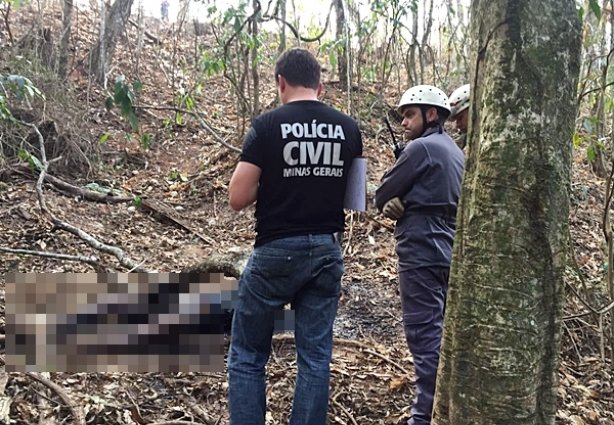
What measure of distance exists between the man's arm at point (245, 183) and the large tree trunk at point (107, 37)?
8483mm

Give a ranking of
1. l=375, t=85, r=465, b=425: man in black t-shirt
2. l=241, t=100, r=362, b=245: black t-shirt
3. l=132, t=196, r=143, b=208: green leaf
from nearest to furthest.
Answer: l=241, t=100, r=362, b=245: black t-shirt
l=375, t=85, r=465, b=425: man in black t-shirt
l=132, t=196, r=143, b=208: green leaf

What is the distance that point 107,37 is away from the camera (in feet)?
34.4

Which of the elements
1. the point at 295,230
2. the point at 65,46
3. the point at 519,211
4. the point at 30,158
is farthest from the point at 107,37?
the point at 519,211

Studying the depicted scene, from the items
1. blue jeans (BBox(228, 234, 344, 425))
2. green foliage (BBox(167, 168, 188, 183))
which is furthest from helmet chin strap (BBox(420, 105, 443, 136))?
green foliage (BBox(167, 168, 188, 183))

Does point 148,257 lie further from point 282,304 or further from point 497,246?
point 497,246

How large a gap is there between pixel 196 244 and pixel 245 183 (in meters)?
4.03

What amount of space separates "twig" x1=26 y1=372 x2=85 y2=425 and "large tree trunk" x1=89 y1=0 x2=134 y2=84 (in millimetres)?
8039

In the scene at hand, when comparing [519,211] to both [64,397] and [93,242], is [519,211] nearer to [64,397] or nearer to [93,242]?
[64,397]

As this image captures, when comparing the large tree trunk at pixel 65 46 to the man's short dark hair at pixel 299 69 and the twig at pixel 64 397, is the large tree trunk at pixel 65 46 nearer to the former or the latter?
the twig at pixel 64 397

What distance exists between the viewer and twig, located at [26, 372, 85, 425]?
2984 mm

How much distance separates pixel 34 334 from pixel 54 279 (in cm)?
43

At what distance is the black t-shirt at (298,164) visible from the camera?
105 inches

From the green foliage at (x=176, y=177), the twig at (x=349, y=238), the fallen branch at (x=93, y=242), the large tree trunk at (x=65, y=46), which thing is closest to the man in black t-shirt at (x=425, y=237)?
the fallen branch at (x=93, y=242)

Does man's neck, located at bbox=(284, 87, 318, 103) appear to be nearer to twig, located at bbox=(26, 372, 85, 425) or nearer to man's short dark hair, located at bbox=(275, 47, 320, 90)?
man's short dark hair, located at bbox=(275, 47, 320, 90)
